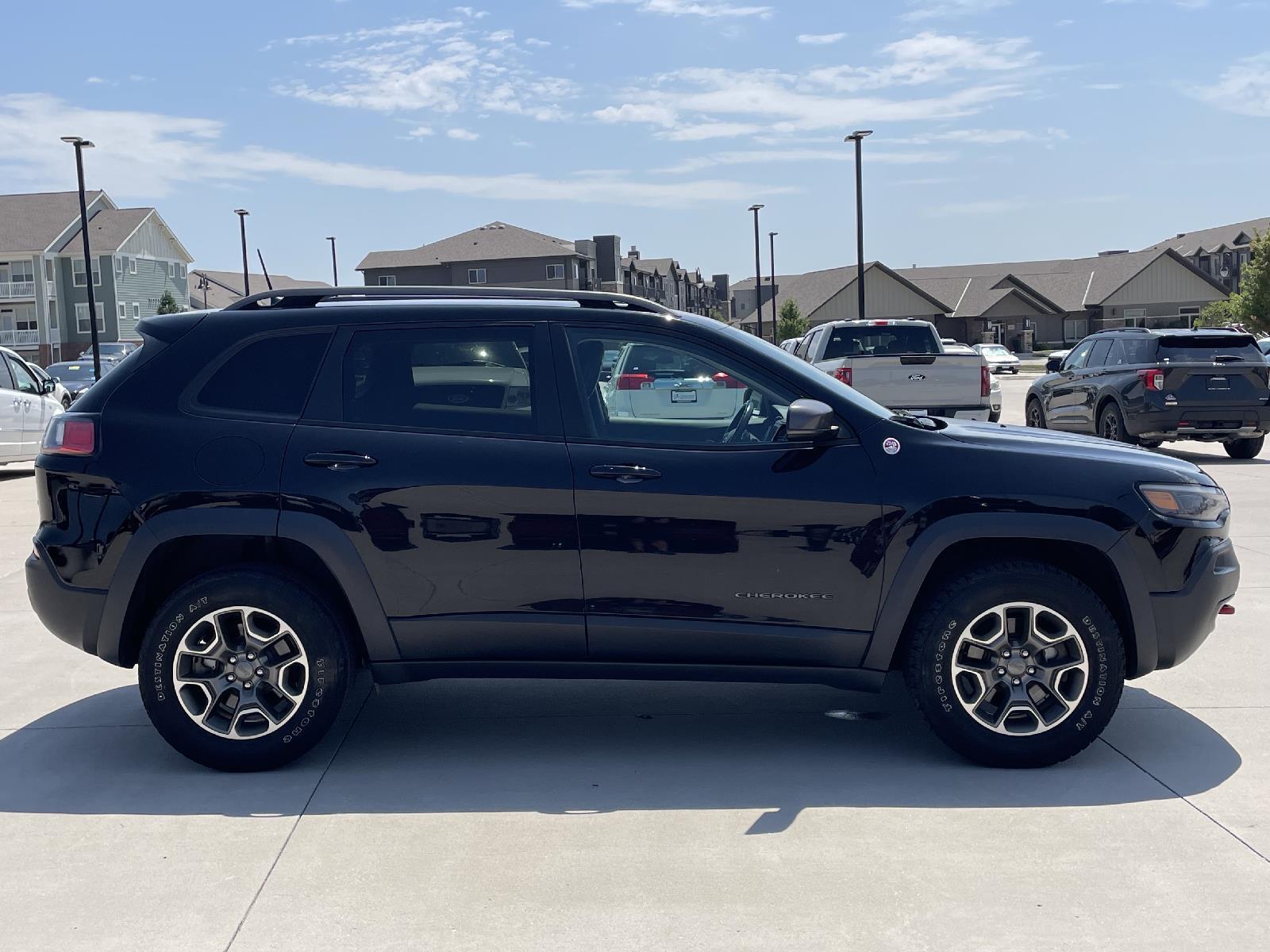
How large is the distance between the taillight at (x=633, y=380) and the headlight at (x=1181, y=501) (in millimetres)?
1965

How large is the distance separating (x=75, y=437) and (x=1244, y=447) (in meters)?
16.1

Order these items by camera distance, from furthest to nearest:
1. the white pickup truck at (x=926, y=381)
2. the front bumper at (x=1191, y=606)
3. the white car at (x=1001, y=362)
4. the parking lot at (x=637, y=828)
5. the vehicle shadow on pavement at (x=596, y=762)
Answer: the white car at (x=1001, y=362)
the white pickup truck at (x=926, y=381)
the front bumper at (x=1191, y=606)
the vehicle shadow on pavement at (x=596, y=762)
the parking lot at (x=637, y=828)

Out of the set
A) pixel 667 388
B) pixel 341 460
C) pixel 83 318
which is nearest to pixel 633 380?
pixel 667 388

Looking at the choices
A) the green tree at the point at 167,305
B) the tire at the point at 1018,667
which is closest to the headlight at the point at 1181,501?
the tire at the point at 1018,667

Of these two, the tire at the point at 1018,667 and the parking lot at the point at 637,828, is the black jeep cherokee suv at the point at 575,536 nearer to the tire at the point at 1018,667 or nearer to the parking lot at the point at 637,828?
the tire at the point at 1018,667

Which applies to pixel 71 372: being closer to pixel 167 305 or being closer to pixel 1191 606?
pixel 167 305

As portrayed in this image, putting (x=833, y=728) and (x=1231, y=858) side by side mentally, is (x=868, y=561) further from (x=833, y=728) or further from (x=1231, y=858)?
(x=1231, y=858)

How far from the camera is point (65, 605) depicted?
509 centimetres

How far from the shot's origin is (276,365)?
16.9 ft

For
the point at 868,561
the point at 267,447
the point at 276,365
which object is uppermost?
the point at 276,365

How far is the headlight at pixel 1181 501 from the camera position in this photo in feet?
16.5

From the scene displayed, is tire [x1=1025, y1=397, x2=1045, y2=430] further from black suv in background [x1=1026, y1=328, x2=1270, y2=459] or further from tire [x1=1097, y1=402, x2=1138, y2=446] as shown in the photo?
black suv in background [x1=1026, y1=328, x2=1270, y2=459]

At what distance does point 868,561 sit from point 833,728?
1049mm

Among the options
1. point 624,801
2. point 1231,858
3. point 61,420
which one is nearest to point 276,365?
point 61,420
